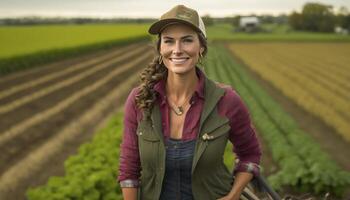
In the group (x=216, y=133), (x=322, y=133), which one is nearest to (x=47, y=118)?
(x=322, y=133)

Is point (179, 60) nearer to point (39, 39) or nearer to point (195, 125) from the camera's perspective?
point (195, 125)

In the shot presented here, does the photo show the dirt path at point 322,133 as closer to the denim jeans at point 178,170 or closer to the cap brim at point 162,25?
the denim jeans at point 178,170

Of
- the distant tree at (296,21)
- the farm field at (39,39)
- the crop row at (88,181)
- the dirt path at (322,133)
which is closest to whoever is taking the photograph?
the crop row at (88,181)

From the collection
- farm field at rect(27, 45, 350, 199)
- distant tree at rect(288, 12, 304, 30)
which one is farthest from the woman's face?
distant tree at rect(288, 12, 304, 30)

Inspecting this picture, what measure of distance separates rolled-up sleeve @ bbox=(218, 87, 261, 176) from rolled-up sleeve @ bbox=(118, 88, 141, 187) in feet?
1.29

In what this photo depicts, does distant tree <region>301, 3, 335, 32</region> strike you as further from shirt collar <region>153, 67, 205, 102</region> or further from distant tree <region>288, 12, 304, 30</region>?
shirt collar <region>153, 67, 205, 102</region>

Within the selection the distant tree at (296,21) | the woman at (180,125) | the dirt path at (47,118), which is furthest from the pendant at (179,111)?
the distant tree at (296,21)

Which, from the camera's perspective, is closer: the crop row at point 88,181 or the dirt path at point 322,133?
the crop row at point 88,181

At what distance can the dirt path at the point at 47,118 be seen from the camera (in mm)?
8359

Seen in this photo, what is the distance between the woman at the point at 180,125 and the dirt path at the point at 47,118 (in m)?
5.49

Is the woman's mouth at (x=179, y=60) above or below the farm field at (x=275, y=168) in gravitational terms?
above

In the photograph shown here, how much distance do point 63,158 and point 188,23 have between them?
747 cm

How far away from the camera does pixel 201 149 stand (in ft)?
6.96

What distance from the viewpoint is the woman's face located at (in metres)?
2.16
